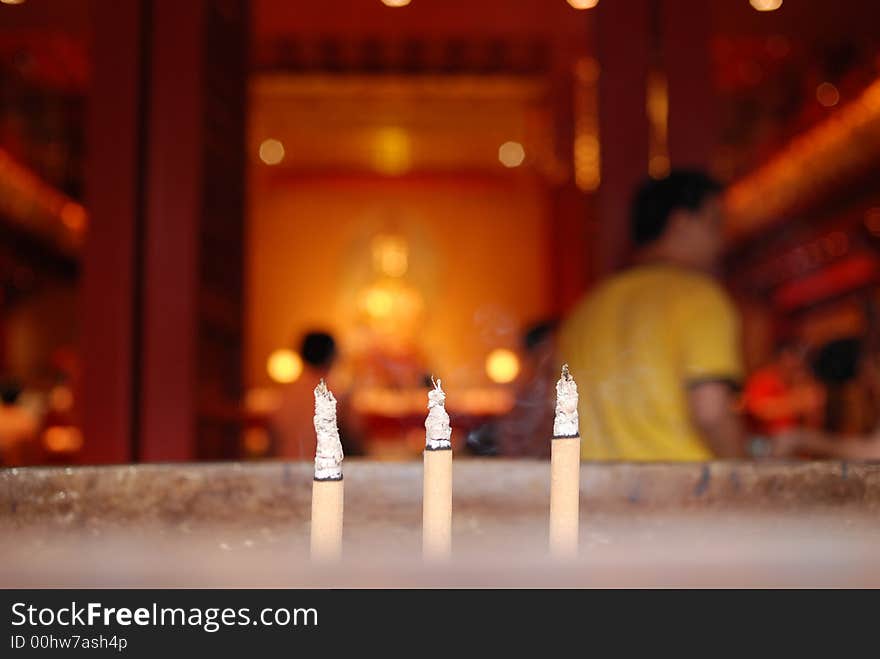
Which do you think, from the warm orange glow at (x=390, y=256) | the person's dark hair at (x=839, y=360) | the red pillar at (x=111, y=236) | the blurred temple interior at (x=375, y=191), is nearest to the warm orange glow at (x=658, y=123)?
the blurred temple interior at (x=375, y=191)

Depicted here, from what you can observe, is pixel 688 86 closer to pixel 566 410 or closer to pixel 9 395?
pixel 566 410

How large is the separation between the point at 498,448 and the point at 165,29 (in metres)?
1.37

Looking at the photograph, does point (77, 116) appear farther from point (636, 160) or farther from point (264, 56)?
point (636, 160)

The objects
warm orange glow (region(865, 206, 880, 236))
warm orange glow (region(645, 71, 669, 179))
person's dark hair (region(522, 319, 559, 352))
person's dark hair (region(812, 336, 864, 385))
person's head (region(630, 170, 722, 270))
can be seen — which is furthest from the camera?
warm orange glow (region(865, 206, 880, 236))

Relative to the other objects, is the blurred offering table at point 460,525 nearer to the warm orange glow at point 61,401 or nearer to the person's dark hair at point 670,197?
the person's dark hair at point 670,197

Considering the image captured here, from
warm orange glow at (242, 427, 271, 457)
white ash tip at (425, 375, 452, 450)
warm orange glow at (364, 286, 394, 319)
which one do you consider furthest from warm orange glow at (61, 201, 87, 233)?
white ash tip at (425, 375, 452, 450)

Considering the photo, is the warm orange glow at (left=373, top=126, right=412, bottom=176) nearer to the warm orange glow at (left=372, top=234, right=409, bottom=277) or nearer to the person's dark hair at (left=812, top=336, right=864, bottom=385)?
the warm orange glow at (left=372, top=234, right=409, bottom=277)

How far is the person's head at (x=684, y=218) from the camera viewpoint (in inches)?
59.9

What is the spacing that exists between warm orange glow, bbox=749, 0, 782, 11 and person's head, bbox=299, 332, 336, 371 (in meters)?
1.51

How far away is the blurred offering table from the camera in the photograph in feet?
1.77

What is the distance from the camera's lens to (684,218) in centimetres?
153

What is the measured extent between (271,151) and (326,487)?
8.28m

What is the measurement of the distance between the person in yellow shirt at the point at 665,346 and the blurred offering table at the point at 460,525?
53cm

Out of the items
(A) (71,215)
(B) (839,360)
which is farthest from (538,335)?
(A) (71,215)
